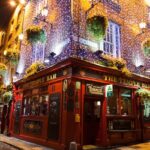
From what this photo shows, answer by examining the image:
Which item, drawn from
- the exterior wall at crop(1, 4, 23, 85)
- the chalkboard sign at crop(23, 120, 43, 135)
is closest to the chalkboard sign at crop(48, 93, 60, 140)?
the chalkboard sign at crop(23, 120, 43, 135)

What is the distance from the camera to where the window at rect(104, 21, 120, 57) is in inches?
499

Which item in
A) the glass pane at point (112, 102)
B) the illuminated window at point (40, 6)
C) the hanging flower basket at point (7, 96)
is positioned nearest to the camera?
the glass pane at point (112, 102)

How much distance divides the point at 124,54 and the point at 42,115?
6.11 m

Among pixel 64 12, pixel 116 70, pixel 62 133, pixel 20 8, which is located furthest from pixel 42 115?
pixel 20 8

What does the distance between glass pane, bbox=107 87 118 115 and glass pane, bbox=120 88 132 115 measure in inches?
19.9

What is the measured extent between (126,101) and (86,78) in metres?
3.55

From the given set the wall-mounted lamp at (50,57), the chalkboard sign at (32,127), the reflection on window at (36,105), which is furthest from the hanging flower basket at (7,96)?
the wall-mounted lamp at (50,57)

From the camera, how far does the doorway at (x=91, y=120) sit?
11.1 meters

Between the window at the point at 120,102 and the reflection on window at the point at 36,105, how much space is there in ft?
11.5

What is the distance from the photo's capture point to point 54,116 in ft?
35.0

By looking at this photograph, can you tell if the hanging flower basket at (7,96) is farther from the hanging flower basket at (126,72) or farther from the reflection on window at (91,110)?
the hanging flower basket at (126,72)

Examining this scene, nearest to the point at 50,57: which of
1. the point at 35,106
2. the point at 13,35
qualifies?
the point at 35,106

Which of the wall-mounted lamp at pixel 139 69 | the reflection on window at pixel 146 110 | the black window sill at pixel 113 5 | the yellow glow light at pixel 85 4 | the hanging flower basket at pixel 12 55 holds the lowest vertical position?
the reflection on window at pixel 146 110

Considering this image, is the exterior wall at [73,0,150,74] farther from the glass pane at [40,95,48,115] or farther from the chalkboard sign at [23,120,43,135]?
the chalkboard sign at [23,120,43,135]
